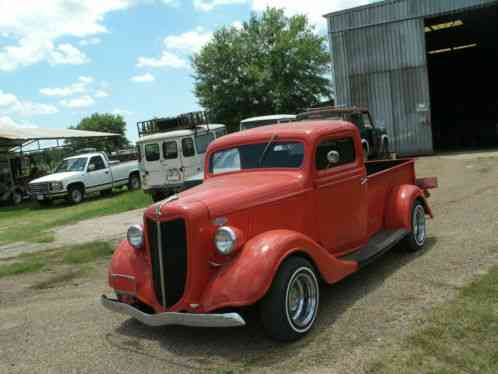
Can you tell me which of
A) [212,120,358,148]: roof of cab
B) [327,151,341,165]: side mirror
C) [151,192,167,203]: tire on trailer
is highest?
[212,120,358,148]: roof of cab

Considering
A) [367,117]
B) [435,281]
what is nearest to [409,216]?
[435,281]

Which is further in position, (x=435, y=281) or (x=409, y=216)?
(x=409, y=216)

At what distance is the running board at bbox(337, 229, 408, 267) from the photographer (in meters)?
5.25

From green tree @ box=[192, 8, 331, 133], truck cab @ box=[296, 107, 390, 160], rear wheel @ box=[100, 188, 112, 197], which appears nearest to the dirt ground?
truck cab @ box=[296, 107, 390, 160]

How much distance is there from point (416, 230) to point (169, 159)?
1040 cm

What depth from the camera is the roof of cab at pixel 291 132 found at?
5.23 m

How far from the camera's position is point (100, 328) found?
16.1 ft

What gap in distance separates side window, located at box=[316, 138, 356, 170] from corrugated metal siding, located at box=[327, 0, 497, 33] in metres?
14.6

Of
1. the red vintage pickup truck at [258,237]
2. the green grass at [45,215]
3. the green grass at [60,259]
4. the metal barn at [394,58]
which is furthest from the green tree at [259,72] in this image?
the red vintage pickup truck at [258,237]

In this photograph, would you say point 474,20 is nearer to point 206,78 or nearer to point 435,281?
point 435,281

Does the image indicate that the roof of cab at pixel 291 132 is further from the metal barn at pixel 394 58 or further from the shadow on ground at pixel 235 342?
the metal barn at pixel 394 58

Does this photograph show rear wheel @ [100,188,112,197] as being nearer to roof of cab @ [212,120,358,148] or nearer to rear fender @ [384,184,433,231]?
roof of cab @ [212,120,358,148]

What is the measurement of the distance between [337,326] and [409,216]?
7.98 feet

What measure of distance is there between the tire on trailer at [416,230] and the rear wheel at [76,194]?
49.3 feet
